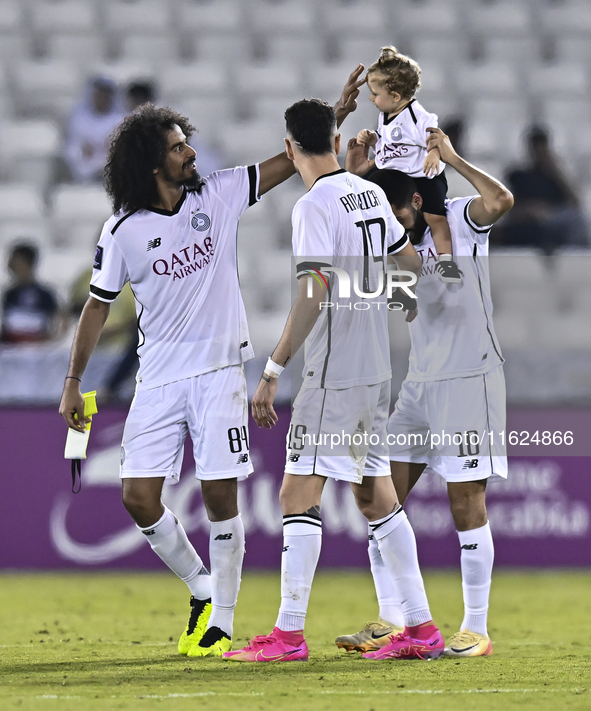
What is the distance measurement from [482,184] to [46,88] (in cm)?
811

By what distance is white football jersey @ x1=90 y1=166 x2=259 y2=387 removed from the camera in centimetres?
462

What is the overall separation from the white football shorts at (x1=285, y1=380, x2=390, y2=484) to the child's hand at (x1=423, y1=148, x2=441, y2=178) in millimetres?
893

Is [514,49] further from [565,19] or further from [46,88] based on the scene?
[46,88]

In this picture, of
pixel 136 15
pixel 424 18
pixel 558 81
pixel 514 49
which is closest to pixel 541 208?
pixel 558 81

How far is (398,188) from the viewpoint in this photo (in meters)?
4.80

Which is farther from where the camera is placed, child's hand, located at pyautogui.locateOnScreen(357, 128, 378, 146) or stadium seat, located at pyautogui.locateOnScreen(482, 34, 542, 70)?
stadium seat, located at pyautogui.locateOnScreen(482, 34, 542, 70)

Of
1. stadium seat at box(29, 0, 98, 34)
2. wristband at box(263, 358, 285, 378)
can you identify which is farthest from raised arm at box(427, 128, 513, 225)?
stadium seat at box(29, 0, 98, 34)

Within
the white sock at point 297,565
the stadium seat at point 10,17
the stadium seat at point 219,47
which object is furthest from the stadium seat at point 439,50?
the white sock at point 297,565

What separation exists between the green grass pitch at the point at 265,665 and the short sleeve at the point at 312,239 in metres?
1.52

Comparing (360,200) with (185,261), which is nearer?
(360,200)

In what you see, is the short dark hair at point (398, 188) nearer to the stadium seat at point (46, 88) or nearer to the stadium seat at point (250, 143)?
the stadium seat at point (250, 143)

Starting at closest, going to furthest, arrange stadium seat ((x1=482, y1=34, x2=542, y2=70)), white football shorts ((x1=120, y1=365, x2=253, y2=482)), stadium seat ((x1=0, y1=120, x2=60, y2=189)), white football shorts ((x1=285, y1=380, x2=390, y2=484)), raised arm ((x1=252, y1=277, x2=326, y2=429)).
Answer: raised arm ((x1=252, y1=277, x2=326, y2=429)) → white football shorts ((x1=285, y1=380, x2=390, y2=484)) → white football shorts ((x1=120, y1=365, x2=253, y2=482)) → stadium seat ((x1=0, y1=120, x2=60, y2=189)) → stadium seat ((x1=482, y1=34, x2=542, y2=70))

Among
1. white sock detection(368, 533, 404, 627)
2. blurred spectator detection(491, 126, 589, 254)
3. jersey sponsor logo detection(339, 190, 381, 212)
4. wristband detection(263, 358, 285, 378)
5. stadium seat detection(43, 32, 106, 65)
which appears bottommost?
white sock detection(368, 533, 404, 627)

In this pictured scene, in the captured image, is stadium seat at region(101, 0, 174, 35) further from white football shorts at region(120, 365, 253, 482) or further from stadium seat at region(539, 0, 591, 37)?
white football shorts at region(120, 365, 253, 482)
